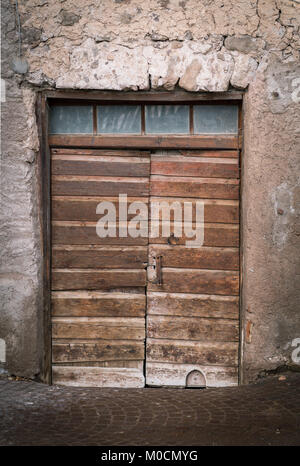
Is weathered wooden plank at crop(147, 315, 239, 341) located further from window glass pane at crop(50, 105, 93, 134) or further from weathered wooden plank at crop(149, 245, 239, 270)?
window glass pane at crop(50, 105, 93, 134)

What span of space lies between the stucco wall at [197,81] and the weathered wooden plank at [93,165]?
25 centimetres

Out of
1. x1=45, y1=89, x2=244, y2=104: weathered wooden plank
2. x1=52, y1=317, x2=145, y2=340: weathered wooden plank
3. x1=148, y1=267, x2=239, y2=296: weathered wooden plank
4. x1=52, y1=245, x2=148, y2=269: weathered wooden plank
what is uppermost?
x1=45, y1=89, x2=244, y2=104: weathered wooden plank

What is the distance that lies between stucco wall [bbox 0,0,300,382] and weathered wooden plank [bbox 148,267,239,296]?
20 cm

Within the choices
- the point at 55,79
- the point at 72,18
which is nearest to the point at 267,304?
the point at 55,79

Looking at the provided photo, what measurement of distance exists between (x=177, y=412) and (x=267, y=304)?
1173 mm

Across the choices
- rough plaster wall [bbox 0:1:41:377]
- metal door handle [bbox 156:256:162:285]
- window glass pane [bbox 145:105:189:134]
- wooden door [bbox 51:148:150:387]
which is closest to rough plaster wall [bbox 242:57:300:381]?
window glass pane [bbox 145:105:189:134]

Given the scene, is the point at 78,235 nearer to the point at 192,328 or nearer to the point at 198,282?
the point at 198,282

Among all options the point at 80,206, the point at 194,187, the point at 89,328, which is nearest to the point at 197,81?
the point at 194,187

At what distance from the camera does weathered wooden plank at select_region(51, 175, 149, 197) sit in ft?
12.4

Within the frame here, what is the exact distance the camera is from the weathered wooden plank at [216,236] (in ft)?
12.4

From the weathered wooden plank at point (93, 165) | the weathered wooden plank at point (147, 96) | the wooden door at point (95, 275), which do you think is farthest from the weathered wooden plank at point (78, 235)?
the weathered wooden plank at point (147, 96)

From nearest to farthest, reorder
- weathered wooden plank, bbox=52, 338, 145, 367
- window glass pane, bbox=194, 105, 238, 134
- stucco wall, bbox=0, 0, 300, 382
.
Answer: stucco wall, bbox=0, 0, 300, 382 < window glass pane, bbox=194, 105, 238, 134 < weathered wooden plank, bbox=52, 338, 145, 367

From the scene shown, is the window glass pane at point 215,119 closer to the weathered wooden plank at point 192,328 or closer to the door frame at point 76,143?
the door frame at point 76,143

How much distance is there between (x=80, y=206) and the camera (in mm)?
3801
